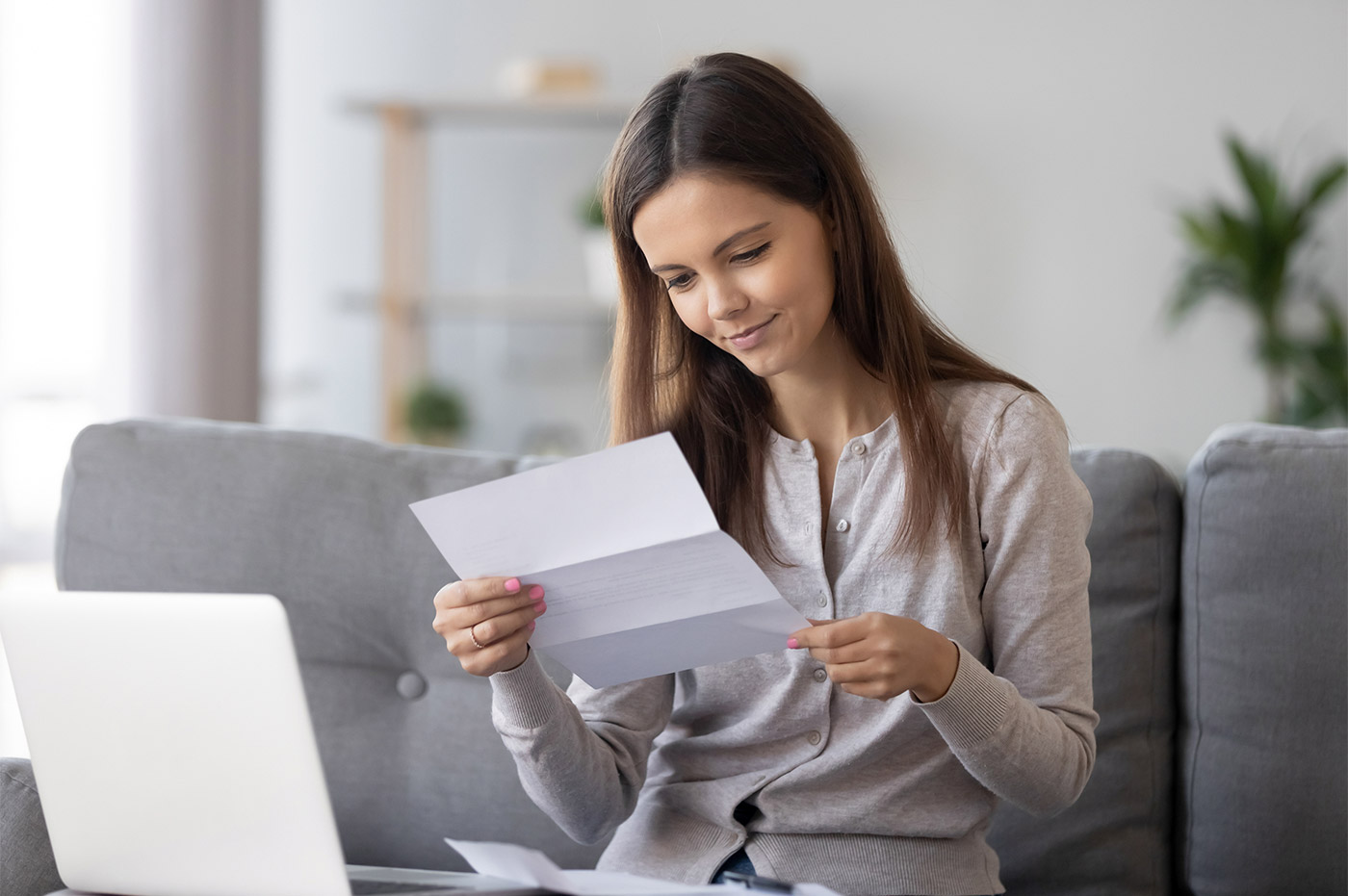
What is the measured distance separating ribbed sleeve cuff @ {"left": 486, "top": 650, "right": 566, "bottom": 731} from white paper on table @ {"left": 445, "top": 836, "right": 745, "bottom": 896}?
19cm

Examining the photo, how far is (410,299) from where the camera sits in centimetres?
335

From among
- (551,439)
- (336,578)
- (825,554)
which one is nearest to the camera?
(825,554)

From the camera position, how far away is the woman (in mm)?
1008

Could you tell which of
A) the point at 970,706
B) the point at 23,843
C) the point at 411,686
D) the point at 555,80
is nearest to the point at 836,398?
the point at 970,706

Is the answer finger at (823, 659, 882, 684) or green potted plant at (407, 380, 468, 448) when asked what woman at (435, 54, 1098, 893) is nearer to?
finger at (823, 659, 882, 684)

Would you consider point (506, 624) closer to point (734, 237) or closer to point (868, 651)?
point (868, 651)

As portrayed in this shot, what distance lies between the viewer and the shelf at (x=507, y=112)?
319cm

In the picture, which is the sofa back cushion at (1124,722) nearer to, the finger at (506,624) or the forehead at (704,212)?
the forehead at (704,212)

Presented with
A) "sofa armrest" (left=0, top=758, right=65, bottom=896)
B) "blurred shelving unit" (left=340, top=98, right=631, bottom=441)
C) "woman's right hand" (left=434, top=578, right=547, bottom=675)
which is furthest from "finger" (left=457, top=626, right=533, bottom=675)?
"blurred shelving unit" (left=340, top=98, right=631, bottom=441)

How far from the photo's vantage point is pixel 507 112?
3289 millimetres

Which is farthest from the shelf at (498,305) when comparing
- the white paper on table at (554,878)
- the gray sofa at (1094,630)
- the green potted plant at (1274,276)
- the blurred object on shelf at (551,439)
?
the white paper on table at (554,878)

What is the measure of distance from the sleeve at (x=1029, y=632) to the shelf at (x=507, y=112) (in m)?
2.27

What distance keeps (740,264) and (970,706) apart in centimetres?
41

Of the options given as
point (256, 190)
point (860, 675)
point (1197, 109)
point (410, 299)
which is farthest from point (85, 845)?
point (1197, 109)
